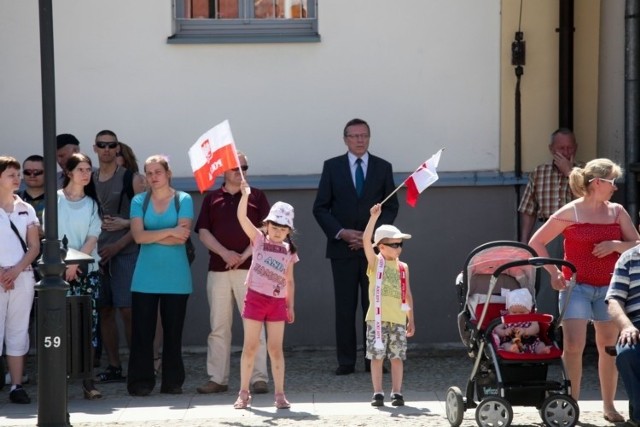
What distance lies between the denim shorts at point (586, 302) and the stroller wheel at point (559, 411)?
2.55ft

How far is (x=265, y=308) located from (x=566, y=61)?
4.18m

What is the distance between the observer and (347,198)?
11719 mm

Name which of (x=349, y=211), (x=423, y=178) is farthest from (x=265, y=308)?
(x=349, y=211)

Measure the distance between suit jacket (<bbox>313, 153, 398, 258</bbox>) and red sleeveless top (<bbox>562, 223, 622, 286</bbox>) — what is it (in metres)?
2.46

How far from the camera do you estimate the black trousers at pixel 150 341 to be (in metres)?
10.7

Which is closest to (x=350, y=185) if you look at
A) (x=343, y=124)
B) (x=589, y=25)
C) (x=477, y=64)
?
(x=343, y=124)

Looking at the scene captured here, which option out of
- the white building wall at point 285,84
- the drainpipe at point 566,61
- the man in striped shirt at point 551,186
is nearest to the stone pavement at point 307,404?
the man in striped shirt at point 551,186

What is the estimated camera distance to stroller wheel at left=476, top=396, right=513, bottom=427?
28.6 feet

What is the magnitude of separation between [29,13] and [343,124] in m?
3.09

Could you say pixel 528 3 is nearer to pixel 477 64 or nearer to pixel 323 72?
pixel 477 64

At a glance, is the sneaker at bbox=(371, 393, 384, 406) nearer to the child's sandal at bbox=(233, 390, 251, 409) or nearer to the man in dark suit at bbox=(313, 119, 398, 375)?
the child's sandal at bbox=(233, 390, 251, 409)

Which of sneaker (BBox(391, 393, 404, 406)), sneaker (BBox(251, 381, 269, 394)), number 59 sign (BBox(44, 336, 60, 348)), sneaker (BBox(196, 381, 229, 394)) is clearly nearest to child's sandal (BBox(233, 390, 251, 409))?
sneaker (BBox(251, 381, 269, 394))

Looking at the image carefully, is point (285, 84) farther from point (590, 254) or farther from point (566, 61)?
point (590, 254)

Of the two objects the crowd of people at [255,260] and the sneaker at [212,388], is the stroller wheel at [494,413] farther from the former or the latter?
the sneaker at [212,388]
